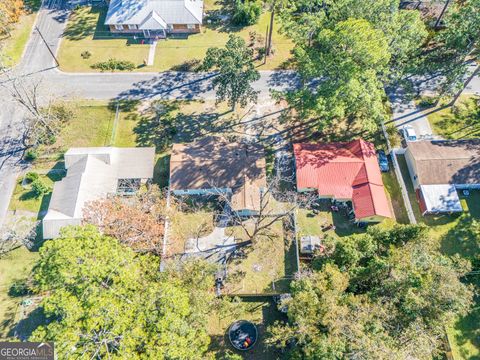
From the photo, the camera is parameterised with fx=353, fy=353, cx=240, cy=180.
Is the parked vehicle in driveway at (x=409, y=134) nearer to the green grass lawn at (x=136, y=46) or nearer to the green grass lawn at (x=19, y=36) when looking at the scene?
the green grass lawn at (x=136, y=46)

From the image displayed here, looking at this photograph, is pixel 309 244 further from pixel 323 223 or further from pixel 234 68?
pixel 234 68

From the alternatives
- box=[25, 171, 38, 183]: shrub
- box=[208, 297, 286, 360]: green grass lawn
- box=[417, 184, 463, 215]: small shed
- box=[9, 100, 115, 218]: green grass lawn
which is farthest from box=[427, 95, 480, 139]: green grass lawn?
box=[25, 171, 38, 183]: shrub

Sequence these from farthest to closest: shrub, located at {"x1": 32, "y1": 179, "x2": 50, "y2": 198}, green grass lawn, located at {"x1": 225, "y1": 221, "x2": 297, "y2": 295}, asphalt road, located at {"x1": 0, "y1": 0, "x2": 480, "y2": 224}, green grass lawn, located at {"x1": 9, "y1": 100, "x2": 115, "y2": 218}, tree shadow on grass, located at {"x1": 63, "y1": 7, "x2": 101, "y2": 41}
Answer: tree shadow on grass, located at {"x1": 63, "y1": 7, "x2": 101, "y2": 41} → asphalt road, located at {"x1": 0, "y1": 0, "x2": 480, "y2": 224} → green grass lawn, located at {"x1": 9, "y1": 100, "x2": 115, "y2": 218} → shrub, located at {"x1": 32, "y1": 179, "x2": 50, "y2": 198} → green grass lawn, located at {"x1": 225, "y1": 221, "x2": 297, "y2": 295}

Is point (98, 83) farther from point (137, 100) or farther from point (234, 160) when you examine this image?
point (234, 160)

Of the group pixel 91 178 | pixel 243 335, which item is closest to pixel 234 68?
pixel 91 178

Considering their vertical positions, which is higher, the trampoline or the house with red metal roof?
the house with red metal roof

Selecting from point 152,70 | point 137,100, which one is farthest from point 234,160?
point 152,70

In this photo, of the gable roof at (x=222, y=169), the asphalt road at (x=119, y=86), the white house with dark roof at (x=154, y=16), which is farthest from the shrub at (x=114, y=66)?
the gable roof at (x=222, y=169)

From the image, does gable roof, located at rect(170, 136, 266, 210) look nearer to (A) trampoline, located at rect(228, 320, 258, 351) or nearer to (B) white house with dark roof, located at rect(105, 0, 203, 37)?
(A) trampoline, located at rect(228, 320, 258, 351)
